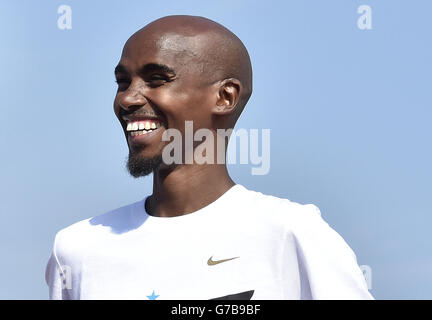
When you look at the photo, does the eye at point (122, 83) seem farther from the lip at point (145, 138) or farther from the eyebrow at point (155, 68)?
the lip at point (145, 138)

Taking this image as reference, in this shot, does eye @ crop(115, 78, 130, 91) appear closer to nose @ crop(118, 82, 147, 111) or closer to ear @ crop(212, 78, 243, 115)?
nose @ crop(118, 82, 147, 111)

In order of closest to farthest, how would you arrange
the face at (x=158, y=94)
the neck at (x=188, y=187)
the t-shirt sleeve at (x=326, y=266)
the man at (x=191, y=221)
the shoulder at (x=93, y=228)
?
the t-shirt sleeve at (x=326, y=266), the man at (x=191, y=221), the face at (x=158, y=94), the neck at (x=188, y=187), the shoulder at (x=93, y=228)

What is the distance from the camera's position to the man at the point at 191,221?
610 cm

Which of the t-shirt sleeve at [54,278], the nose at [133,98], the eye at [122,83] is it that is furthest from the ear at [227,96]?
the t-shirt sleeve at [54,278]

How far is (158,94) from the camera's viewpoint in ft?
21.2

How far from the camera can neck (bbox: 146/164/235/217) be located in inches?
260

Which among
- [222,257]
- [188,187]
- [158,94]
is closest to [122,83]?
[158,94]

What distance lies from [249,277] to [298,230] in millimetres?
481

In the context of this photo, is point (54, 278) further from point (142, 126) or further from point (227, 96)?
point (227, 96)

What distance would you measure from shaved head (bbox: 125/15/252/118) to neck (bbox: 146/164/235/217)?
0.58m

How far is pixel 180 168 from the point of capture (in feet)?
21.8

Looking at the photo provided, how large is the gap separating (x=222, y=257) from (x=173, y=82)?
4.47 ft
